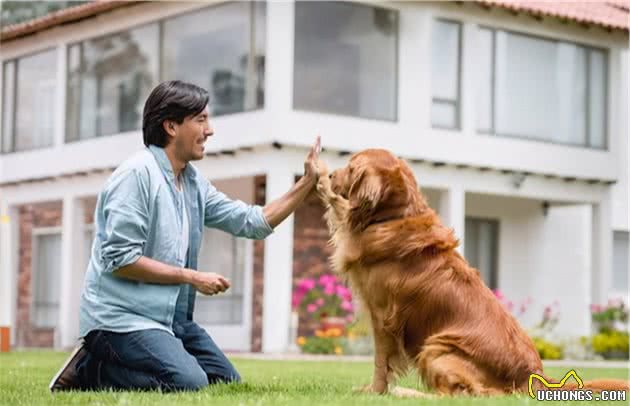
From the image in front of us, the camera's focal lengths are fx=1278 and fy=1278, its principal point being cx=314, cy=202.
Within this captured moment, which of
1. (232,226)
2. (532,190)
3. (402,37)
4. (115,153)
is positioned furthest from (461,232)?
(232,226)

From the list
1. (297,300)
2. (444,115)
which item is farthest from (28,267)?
(444,115)

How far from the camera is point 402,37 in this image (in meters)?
21.7

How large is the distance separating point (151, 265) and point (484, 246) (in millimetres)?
18193

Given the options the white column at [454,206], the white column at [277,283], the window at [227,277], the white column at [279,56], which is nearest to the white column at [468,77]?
Result: the white column at [454,206]

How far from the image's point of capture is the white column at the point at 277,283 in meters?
20.0

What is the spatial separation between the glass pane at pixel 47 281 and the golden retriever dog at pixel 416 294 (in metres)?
19.9

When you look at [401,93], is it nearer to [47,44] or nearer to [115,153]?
[115,153]

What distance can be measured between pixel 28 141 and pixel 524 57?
10272 mm

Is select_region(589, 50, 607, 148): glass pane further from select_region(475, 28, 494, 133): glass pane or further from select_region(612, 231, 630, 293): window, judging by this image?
select_region(612, 231, 630, 293): window

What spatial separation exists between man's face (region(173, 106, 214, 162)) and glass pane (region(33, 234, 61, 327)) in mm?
19332

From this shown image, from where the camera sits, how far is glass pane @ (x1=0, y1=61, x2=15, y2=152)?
2661cm

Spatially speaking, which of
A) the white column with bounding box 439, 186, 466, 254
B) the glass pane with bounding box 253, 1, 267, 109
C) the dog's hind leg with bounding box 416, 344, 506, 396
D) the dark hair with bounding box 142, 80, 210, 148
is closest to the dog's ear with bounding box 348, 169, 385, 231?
the dog's hind leg with bounding box 416, 344, 506, 396

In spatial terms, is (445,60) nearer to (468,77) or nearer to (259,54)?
(468,77)

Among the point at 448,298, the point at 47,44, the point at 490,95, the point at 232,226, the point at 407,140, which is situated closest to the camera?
the point at 448,298
